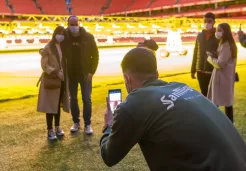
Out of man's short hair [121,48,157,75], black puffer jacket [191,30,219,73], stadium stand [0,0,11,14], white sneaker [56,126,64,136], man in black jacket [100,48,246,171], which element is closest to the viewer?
man in black jacket [100,48,246,171]

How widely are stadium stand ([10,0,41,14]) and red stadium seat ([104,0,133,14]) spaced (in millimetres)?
12201

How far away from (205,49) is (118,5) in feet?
178

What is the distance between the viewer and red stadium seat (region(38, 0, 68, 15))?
2018 inches

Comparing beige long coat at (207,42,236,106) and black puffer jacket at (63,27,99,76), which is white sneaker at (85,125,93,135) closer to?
black puffer jacket at (63,27,99,76)

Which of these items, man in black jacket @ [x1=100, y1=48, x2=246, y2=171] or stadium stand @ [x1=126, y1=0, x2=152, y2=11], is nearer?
man in black jacket @ [x1=100, y1=48, x2=246, y2=171]

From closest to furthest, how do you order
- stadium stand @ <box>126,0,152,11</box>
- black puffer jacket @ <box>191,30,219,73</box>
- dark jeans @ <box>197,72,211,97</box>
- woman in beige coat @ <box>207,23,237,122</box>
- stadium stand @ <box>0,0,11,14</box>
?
woman in beige coat @ <box>207,23,237,122</box>
black puffer jacket @ <box>191,30,219,73</box>
dark jeans @ <box>197,72,211,97</box>
stadium stand @ <box>0,0,11,14</box>
stadium stand @ <box>126,0,152,11</box>

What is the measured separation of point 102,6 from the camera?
183ft

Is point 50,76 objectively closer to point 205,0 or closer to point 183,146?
point 183,146

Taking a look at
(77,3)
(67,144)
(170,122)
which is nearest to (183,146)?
(170,122)

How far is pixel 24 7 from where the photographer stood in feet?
161

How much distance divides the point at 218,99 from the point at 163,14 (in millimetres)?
50442

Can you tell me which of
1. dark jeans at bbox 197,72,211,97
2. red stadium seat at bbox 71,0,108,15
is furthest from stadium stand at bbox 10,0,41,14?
dark jeans at bbox 197,72,211,97

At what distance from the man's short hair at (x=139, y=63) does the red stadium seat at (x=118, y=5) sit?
184 ft

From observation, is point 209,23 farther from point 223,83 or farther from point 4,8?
point 4,8
